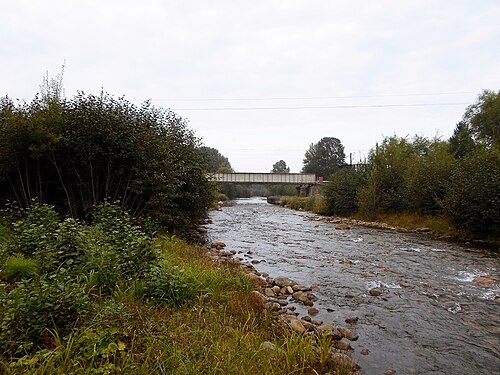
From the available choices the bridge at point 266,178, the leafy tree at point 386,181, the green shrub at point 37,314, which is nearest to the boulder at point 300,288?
the green shrub at point 37,314

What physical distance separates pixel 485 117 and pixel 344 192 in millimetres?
22512

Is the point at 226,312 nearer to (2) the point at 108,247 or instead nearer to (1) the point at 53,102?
(2) the point at 108,247

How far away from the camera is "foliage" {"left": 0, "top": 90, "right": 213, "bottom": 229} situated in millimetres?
12906

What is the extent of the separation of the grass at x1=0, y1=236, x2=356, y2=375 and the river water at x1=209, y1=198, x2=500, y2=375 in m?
1.74

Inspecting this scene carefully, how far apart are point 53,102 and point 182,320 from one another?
11.9 meters

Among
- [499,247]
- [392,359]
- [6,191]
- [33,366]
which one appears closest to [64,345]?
[33,366]

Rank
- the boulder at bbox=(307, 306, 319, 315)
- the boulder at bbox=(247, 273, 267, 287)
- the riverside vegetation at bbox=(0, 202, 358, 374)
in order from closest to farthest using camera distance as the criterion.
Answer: the riverside vegetation at bbox=(0, 202, 358, 374) → the boulder at bbox=(307, 306, 319, 315) → the boulder at bbox=(247, 273, 267, 287)

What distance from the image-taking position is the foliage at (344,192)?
34969mm

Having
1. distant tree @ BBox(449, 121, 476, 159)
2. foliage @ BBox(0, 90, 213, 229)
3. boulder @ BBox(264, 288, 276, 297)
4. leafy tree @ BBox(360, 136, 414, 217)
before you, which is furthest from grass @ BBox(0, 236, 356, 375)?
distant tree @ BBox(449, 121, 476, 159)

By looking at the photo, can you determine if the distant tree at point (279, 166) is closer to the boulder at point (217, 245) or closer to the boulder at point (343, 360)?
the boulder at point (217, 245)

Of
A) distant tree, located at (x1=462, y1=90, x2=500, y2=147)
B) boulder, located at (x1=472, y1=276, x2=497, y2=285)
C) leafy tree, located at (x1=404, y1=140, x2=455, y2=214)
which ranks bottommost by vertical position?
boulder, located at (x1=472, y1=276, x2=497, y2=285)

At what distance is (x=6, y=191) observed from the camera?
1437 centimetres

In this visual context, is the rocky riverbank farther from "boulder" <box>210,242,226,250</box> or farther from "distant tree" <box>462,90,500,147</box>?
"distant tree" <box>462,90,500,147</box>

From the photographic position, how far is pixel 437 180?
84.9 feet
